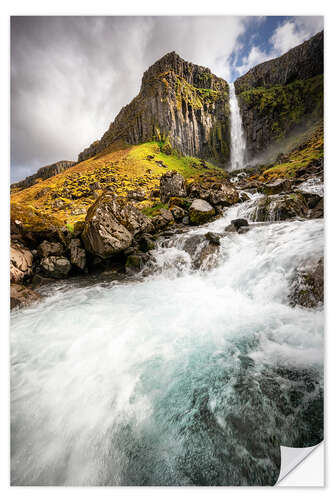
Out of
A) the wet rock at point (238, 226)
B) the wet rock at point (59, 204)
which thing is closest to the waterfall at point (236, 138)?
the wet rock at point (59, 204)

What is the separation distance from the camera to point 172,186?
15.0 metres

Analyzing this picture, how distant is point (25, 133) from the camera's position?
2.87 meters

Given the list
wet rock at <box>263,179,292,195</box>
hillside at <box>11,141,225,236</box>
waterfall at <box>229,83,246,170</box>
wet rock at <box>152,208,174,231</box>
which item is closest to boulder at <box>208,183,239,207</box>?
wet rock at <box>263,179,292,195</box>

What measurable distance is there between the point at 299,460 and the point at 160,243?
7.43 m

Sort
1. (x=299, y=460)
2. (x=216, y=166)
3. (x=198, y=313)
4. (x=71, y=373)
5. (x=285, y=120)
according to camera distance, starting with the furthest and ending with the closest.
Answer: (x=216, y=166), (x=285, y=120), (x=198, y=313), (x=71, y=373), (x=299, y=460)

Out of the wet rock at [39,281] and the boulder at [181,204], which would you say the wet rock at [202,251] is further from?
the wet rock at [39,281]

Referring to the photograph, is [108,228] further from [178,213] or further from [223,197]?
[223,197]

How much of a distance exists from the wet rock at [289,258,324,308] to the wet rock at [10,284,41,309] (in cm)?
628

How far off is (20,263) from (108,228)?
3019mm

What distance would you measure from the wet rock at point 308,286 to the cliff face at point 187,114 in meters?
52.8

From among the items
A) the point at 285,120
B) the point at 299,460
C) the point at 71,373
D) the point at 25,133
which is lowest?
the point at 299,460

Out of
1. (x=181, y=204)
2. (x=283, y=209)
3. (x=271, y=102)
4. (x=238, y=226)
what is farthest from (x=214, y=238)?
(x=271, y=102)

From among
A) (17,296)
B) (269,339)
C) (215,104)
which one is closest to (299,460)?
(269,339)
